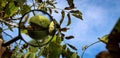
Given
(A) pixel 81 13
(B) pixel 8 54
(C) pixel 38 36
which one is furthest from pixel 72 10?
(C) pixel 38 36

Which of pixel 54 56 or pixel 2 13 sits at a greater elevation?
pixel 2 13

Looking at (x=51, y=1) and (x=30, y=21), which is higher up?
(x=30, y=21)

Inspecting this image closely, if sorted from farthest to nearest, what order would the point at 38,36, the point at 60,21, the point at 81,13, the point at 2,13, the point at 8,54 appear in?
1. the point at 81,13
2. the point at 2,13
3. the point at 60,21
4. the point at 8,54
5. the point at 38,36

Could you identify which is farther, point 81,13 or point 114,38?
point 81,13

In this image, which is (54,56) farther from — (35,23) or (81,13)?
(81,13)

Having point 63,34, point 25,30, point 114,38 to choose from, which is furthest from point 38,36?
point 114,38

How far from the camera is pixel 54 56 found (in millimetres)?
2568

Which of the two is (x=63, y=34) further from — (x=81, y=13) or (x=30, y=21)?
(x=30, y=21)

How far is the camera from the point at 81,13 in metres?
3.12

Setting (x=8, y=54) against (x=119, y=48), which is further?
(x=8, y=54)

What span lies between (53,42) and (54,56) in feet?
0.46

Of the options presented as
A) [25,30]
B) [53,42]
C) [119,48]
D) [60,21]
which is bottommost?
[53,42]

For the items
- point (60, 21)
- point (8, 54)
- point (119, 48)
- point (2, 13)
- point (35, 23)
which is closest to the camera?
point (119, 48)

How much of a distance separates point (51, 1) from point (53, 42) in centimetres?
163
